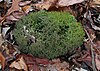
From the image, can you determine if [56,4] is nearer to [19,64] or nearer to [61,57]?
[61,57]

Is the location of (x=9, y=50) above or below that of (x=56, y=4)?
below

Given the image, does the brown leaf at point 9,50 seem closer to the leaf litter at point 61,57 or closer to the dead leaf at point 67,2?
the leaf litter at point 61,57

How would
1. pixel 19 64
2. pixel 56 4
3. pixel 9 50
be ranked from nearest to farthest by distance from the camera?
pixel 19 64, pixel 9 50, pixel 56 4

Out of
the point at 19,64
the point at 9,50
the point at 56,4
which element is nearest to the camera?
the point at 19,64

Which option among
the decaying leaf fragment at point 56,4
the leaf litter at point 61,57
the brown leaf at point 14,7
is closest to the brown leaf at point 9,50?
the leaf litter at point 61,57

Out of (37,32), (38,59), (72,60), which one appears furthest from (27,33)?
(72,60)

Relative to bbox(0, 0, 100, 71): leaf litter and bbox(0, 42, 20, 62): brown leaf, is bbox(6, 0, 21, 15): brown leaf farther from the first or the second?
bbox(0, 42, 20, 62): brown leaf

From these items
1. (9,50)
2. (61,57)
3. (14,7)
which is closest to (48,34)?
(61,57)
